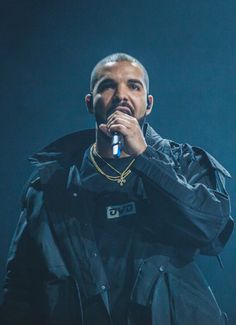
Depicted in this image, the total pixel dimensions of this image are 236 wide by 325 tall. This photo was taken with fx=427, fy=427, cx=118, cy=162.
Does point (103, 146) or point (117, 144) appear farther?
point (103, 146)

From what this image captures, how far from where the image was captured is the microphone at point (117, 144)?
119 centimetres

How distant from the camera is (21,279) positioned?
4.73ft

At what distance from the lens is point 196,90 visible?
79.4 inches

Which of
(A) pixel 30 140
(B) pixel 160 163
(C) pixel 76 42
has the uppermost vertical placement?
(C) pixel 76 42

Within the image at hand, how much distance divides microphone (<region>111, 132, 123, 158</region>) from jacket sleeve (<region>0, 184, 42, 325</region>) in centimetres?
43

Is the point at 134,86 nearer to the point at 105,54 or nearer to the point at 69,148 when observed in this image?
the point at 69,148

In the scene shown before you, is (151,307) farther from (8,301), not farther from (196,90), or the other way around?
(196,90)


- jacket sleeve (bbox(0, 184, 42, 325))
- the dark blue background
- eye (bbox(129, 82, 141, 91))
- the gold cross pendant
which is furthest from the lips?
the dark blue background

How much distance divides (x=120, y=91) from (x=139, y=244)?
0.52 m

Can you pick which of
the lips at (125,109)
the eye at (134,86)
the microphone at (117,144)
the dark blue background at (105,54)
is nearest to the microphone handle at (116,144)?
the microphone at (117,144)

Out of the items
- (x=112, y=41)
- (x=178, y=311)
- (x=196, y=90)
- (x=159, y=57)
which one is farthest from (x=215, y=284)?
(x=112, y=41)

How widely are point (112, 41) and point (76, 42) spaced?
0.19 metres

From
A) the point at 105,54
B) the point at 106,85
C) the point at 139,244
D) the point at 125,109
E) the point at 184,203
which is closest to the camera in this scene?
the point at 184,203

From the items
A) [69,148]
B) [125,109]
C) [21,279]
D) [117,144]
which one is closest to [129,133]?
[117,144]
